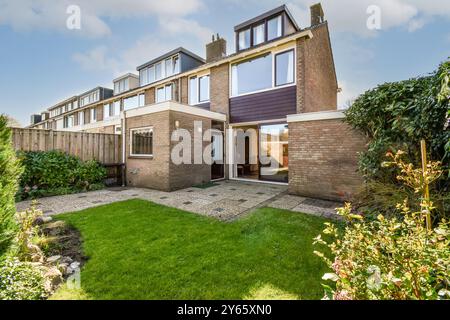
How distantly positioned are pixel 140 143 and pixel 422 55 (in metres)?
11.3

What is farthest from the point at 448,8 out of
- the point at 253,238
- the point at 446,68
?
the point at 253,238

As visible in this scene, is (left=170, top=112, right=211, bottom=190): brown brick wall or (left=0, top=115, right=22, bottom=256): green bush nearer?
(left=0, top=115, right=22, bottom=256): green bush

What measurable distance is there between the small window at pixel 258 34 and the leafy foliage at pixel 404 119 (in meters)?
7.26

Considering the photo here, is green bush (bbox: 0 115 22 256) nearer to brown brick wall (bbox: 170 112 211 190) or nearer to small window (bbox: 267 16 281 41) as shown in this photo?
brown brick wall (bbox: 170 112 211 190)

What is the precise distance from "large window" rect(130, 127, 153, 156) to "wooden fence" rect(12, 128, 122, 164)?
1.35 metres

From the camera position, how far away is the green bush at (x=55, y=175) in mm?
7352

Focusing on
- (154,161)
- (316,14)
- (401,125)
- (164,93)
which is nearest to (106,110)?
(164,93)

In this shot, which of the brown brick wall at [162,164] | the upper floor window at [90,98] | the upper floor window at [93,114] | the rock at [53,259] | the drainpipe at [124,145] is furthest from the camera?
the upper floor window at [90,98]

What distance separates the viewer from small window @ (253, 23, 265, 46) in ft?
33.8

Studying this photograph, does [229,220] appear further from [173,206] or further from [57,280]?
[57,280]

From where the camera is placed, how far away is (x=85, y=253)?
3.27m

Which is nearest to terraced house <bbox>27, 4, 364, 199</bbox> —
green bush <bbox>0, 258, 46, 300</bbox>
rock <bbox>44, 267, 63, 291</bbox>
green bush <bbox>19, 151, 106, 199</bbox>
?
green bush <bbox>19, 151, 106, 199</bbox>

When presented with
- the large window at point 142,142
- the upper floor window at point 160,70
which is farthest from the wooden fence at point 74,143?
the upper floor window at point 160,70

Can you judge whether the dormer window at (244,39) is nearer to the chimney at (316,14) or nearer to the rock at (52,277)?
the chimney at (316,14)
